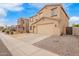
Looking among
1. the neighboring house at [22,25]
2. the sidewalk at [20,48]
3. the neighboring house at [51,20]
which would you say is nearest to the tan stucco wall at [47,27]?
the neighboring house at [51,20]

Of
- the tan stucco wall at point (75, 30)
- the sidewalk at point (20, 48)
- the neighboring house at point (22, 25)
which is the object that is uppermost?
the neighboring house at point (22, 25)

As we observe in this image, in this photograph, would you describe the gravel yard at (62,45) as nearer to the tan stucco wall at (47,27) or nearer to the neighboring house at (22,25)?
the tan stucco wall at (47,27)

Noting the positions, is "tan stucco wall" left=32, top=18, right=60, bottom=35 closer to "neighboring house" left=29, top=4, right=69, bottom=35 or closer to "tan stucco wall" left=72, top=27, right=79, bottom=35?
"neighboring house" left=29, top=4, right=69, bottom=35

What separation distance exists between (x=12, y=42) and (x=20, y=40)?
0.11 m

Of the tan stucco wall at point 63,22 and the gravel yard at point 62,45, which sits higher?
the tan stucco wall at point 63,22

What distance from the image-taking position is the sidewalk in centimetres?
180

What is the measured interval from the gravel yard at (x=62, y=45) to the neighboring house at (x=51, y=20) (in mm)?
94

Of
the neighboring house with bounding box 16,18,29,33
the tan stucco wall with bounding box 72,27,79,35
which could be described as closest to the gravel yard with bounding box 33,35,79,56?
the tan stucco wall with bounding box 72,27,79,35

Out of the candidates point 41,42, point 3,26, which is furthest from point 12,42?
point 41,42

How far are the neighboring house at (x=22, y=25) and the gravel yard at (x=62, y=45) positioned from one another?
25 centimetres

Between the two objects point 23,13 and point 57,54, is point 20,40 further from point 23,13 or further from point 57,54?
point 57,54

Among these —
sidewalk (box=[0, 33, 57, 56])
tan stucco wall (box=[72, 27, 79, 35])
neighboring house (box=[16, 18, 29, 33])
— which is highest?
neighboring house (box=[16, 18, 29, 33])

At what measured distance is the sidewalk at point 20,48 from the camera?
1796 millimetres

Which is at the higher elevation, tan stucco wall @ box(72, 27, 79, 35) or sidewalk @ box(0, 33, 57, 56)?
tan stucco wall @ box(72, 27, 79, 35)
